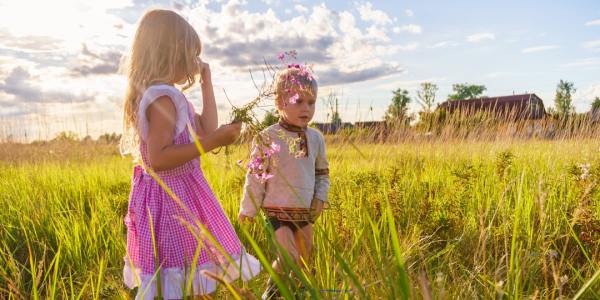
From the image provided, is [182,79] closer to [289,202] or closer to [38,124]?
[289,202]

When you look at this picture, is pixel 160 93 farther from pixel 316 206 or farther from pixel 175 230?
pixel 316 206

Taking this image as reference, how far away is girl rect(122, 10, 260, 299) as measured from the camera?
1.91m

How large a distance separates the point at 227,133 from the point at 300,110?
3.42 ft

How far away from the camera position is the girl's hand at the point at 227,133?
184 cm

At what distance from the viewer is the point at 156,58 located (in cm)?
208

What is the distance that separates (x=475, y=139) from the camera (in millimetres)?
7508

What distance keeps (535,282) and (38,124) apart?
9.03 meters

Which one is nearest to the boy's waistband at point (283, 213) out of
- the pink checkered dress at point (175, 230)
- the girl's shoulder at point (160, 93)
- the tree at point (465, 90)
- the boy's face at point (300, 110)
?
the boy's face at point (300, 110)

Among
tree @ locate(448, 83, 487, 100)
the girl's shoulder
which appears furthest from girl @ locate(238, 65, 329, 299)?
tree @ locate(448, 83, 487, 100)

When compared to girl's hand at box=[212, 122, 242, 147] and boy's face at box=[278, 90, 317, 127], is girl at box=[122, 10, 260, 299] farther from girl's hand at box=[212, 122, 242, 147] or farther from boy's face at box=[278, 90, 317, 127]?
boy's face at box=[278, 90, 317, 127]

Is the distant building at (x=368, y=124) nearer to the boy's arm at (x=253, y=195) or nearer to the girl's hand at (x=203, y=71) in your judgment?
the boy's arm at (x=253, y=195)

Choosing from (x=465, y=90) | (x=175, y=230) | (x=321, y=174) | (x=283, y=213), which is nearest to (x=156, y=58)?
(x=175, y=230)

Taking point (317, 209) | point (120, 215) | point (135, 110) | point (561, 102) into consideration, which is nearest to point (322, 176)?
point (317, 209)

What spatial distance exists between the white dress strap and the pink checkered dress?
1 cm
